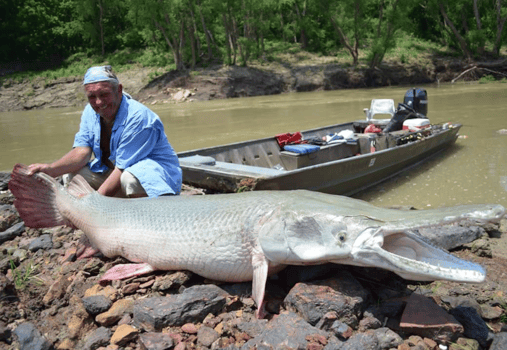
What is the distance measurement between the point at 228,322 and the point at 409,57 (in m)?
38.3

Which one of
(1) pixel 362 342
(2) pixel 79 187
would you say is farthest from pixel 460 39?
(1) pixel 362 342

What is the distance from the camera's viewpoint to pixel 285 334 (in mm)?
2328

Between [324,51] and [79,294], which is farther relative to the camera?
[324,51]

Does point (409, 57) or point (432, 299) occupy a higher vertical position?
point (409, 57)

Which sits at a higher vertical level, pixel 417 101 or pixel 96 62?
pixel 96 62

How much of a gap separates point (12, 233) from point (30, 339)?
2499 millimetres

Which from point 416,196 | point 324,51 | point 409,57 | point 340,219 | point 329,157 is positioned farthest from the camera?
point 324,51

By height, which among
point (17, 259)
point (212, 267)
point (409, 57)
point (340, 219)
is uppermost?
point (409, 57)

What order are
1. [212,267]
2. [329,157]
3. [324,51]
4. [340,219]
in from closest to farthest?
[340,219] → [212,267] → [329,157] → [324,51]

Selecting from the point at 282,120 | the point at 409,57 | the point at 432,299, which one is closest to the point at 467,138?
the point at 282,120

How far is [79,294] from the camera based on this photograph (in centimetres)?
314

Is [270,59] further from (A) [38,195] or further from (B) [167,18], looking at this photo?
(A) [38,195]

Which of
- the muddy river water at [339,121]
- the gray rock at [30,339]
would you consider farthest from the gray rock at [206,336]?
the muddy river water at [339,121]

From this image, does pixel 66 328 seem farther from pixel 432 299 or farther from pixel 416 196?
pixel 416 196
